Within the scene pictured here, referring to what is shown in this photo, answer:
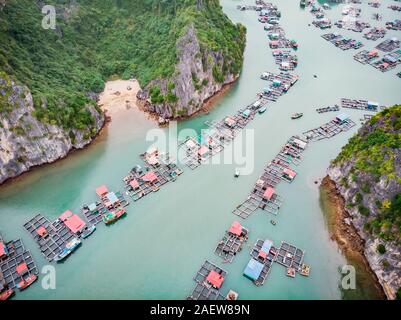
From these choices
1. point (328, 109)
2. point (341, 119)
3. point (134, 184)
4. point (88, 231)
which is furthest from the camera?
point (328, 109)

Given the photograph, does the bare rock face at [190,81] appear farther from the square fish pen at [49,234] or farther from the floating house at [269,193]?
the square fish pen at [49,234]

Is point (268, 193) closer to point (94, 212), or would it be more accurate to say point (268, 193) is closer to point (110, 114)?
point (94, 212)

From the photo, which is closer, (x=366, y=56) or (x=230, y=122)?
(x=230, y=122)

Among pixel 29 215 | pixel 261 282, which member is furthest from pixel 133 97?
pixel 261 282

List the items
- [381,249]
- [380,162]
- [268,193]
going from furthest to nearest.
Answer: [268,193] → [380,162] → [381,249]

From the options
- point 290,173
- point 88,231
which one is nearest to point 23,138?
point 88,231

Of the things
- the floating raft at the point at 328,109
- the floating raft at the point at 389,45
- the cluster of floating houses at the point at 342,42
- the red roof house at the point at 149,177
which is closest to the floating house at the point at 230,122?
the red roof house at the point at 149,177

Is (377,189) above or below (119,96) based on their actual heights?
below
